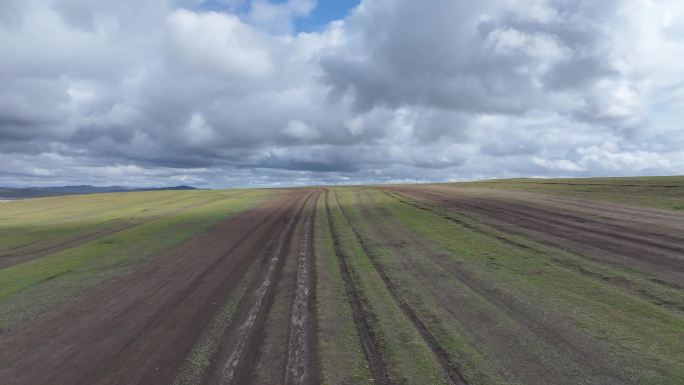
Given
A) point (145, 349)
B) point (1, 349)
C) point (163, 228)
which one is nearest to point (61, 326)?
point (1, 349)

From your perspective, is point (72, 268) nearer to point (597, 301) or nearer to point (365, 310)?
point (365, 310)

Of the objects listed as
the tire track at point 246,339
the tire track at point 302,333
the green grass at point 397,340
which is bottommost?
the tire track at point 246,339

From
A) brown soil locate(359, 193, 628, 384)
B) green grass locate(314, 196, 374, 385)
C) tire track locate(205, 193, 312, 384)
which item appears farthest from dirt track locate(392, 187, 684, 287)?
tire track locate(205, 193, 312, 384)

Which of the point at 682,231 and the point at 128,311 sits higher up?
the point at 682,231

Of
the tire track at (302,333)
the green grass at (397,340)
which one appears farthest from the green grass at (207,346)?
the green grass at (397,340)

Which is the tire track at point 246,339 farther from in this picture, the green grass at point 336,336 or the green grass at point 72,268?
the green grass at point 72,268

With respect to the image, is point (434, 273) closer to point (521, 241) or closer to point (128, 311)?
point (521, 241)
